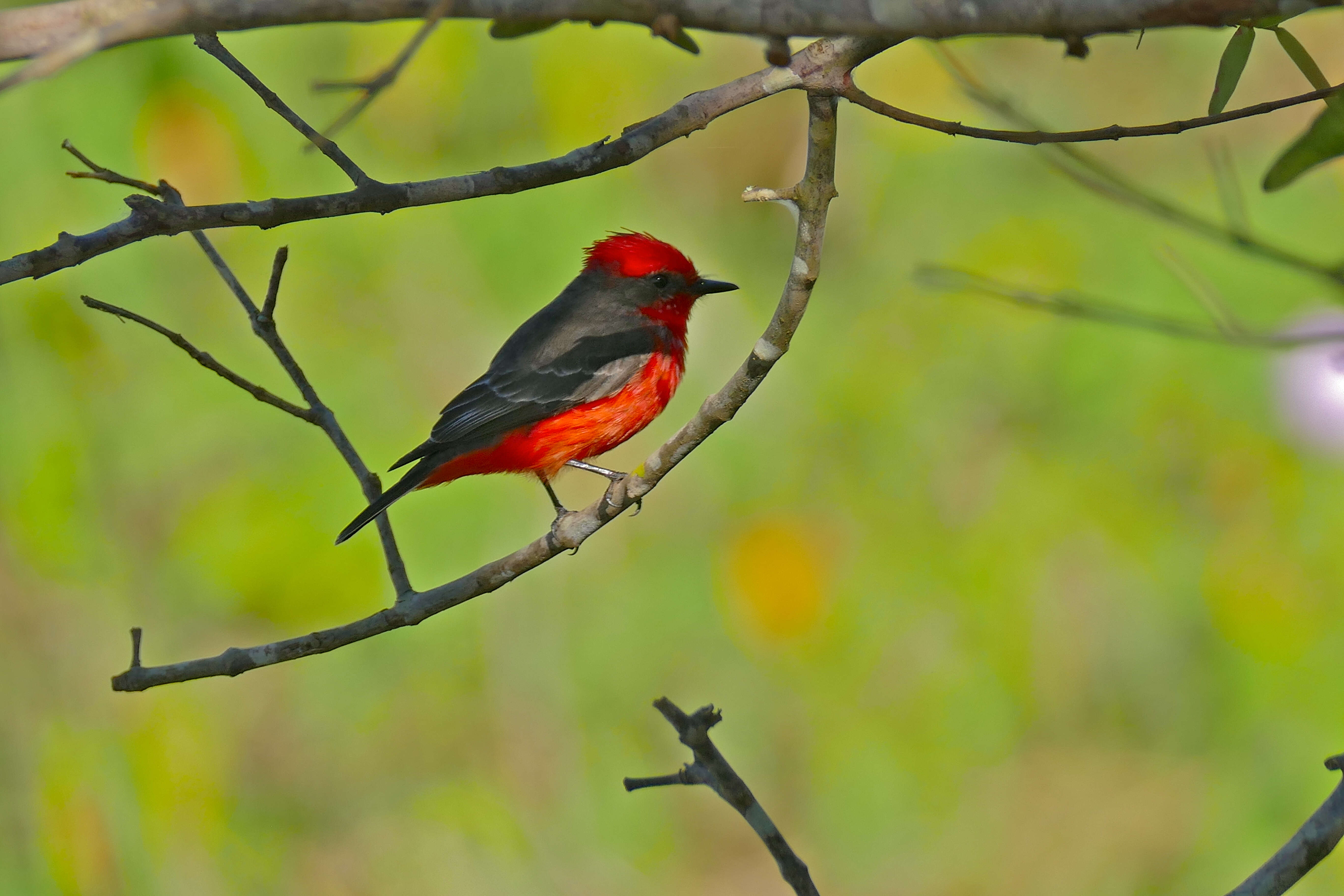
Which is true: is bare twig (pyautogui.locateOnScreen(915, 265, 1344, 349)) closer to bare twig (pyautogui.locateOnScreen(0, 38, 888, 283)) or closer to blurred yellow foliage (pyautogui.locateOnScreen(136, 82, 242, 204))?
bare twig (pyautogui.locateOnScreen(0, 38, 888, 283))

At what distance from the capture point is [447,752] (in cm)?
493

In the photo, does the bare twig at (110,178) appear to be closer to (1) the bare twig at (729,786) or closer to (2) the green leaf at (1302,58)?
(1) the bare twig at (729,786)

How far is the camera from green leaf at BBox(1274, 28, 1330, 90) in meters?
1.91

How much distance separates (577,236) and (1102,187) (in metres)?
4.54

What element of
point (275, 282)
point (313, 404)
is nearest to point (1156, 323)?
point (275, 282)

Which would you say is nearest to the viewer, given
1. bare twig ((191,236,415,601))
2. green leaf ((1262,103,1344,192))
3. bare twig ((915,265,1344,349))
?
bare twig ((915,265,1344,349))

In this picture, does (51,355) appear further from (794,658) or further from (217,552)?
(794,658)

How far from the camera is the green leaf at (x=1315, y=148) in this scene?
5.64 feet

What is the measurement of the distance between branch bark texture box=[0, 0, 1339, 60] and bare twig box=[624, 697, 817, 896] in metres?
1.23

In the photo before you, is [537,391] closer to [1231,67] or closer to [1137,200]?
[1231,67]

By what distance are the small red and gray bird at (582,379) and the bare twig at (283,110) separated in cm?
176

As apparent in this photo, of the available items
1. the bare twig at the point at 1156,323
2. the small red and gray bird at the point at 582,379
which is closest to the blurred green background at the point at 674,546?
the small red and gray bird at the point at 582,379

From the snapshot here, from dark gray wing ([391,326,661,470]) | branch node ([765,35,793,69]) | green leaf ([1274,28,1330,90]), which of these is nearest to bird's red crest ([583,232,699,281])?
dark gray wing ([391,326,661,470])

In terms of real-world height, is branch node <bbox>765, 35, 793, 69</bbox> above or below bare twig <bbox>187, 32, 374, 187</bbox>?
Answer: below
